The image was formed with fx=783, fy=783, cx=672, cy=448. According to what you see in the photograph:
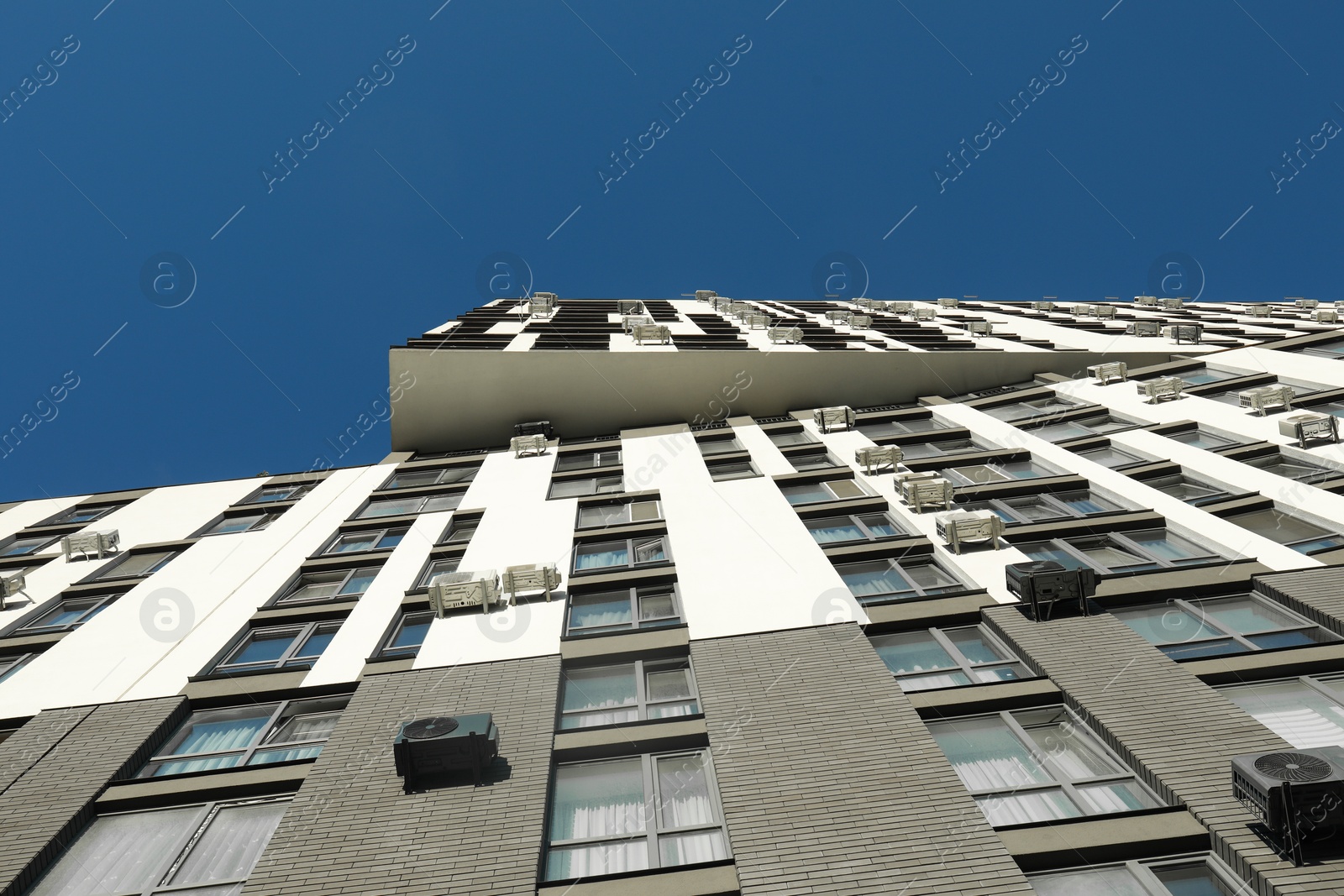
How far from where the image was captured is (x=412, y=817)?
987 centimetres

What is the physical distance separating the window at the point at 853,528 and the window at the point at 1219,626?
507 cm

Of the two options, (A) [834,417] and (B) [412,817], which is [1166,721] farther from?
(A) [834,417]

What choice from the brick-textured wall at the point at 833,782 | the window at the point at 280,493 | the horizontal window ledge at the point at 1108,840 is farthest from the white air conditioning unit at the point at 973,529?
the window at the point at 280,493

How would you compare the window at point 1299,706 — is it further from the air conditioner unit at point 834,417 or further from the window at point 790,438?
the air conditioner unit at point 834,417

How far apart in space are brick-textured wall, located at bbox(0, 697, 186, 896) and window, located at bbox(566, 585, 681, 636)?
687 cm

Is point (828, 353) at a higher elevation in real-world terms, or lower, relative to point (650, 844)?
higher

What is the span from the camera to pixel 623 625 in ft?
48.2

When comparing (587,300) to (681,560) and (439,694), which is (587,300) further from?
(439,694)

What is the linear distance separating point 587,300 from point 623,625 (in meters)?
35.4

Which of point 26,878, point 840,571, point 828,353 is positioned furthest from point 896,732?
point 828,353

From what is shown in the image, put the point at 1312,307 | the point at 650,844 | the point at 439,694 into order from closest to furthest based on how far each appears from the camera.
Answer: the point at 650,844
the point at 439,694
the point at 1312,307

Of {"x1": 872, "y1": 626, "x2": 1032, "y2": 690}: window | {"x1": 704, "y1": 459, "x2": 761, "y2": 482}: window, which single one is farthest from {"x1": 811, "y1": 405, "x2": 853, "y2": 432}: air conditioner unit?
{"x1": 872, "y1": 626, "x2": 1032, "y2": 690}: window

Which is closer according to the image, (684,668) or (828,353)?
(684,668)

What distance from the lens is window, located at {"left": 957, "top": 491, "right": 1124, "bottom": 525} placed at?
17484 millimetres
